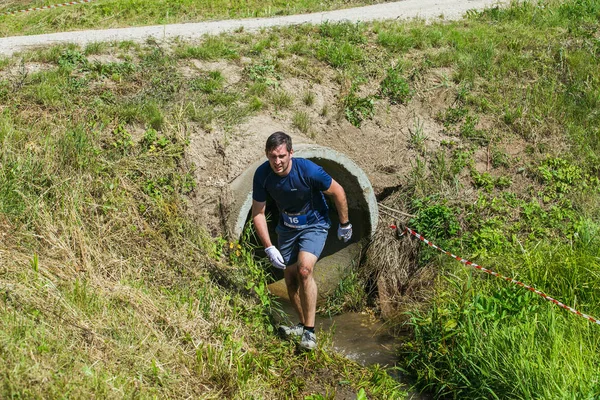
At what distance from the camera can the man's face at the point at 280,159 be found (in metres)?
5.87

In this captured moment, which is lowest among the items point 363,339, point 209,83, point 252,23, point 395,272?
point 363,339

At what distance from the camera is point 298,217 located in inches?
250

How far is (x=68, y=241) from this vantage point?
19.8 feet

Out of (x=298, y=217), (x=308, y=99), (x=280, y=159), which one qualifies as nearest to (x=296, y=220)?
(x=298, y=217)

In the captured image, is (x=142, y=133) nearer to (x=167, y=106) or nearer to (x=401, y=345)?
(x=167, y=106)

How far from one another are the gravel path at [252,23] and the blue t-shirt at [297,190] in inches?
168

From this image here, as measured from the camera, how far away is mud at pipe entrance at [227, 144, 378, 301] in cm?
694

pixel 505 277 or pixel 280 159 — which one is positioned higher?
pixel 280 159

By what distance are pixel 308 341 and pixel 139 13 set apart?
1008 centimetres

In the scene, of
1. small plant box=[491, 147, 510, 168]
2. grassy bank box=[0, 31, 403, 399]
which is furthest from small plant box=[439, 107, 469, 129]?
grassy bank box=[0, 31, 403, 399]

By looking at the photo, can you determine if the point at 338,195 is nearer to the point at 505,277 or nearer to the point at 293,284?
the point at 293,284

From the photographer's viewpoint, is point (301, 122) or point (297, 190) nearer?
point (297, 190)

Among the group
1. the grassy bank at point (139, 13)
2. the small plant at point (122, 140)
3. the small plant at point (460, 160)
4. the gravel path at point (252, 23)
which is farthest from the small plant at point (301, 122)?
the grassy bank at point (139, 13)

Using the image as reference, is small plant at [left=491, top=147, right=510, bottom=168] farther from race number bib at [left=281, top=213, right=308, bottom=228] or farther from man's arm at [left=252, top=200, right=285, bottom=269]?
man's arm at [left=252, top=200, right=285, bottom=269]
